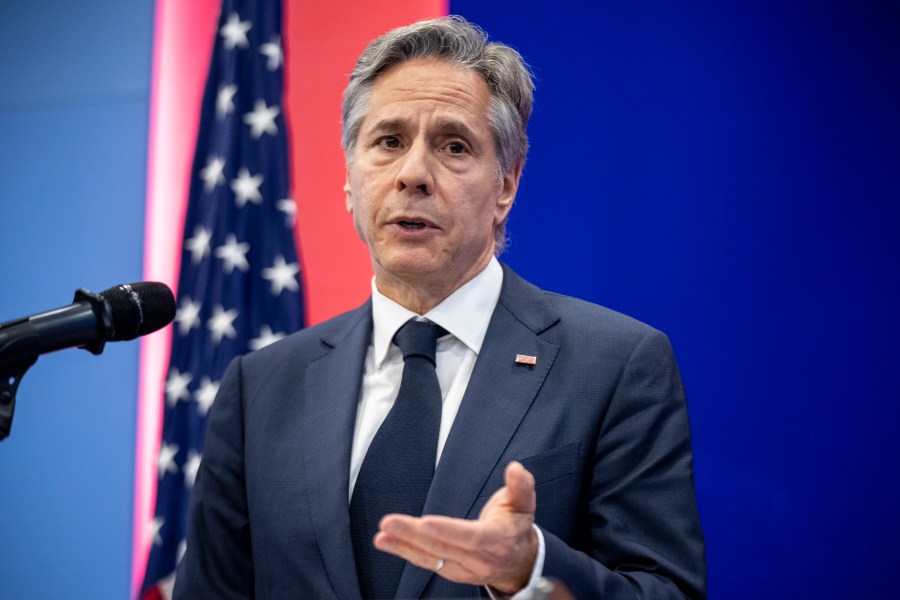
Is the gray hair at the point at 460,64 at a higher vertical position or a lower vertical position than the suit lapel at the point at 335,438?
higher

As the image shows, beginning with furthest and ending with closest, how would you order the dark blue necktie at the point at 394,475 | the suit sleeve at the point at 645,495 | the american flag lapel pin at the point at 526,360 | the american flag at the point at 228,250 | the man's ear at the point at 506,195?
the american flag at the point at 228,250 → the man's ear at the point at 506,195 → the american flag lapel pin at the point at 526,360 → the dark blue necktie at the point at 394,475 → the suit sleeve at the point at 645,495

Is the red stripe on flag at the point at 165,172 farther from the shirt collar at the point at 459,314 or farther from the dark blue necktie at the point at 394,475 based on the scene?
the dark blue necktie at the point at 394,475

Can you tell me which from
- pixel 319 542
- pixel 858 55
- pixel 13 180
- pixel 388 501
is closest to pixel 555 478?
pixel 388 501

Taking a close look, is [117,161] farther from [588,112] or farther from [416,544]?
[416,544]

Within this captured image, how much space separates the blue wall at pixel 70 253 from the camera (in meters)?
3.33

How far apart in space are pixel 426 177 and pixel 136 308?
704 millimetres

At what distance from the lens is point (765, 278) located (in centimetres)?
260

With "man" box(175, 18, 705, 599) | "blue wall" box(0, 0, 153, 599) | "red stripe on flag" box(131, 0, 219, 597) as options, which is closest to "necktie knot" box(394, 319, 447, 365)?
"man" box(175, 18, 705, 599)

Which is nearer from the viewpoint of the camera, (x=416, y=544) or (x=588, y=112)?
(x=416, y=544)

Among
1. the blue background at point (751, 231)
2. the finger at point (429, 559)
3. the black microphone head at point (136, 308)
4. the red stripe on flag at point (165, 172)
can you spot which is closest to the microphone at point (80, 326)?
the black microphone head at point (136, 308)

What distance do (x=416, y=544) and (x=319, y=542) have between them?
22.1 inches

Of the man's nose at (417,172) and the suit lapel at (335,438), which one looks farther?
the man's nose at (417,172)

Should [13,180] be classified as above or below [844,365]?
above

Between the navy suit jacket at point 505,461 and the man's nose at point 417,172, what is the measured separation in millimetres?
279
